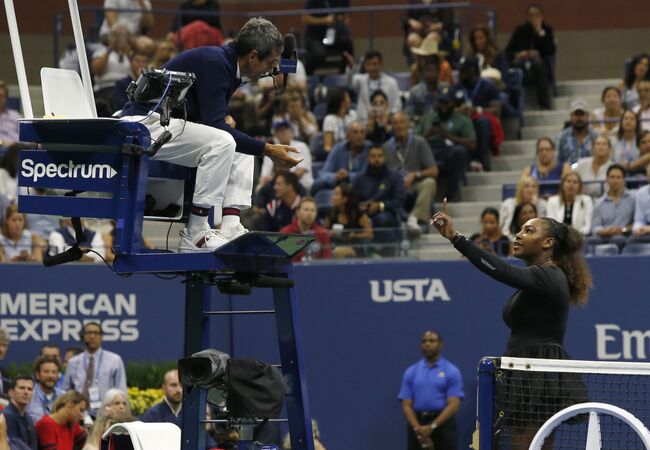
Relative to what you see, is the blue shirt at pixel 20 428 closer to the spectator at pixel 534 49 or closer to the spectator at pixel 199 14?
the spectator at pixel 199 14

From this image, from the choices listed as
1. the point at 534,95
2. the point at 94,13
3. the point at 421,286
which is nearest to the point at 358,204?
the point at 421,286

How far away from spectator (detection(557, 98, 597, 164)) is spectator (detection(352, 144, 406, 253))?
1.74m

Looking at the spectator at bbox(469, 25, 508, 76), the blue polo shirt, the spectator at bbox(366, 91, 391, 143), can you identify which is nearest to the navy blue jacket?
the blue polo shirt

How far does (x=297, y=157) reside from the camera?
16.6 meters

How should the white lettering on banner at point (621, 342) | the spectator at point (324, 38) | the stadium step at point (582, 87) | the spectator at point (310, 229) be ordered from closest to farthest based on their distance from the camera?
1. the white lettering on banner at point (621, 342)
2. the spectator at point (310, 229)
3. the stadium step at point (582, 87)
4. the spectator at point (324, 38)

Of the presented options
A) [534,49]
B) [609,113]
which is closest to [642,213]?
[609,113]

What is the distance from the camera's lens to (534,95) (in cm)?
1842

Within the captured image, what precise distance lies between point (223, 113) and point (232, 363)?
132 centimetres

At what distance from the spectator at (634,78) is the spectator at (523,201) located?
241cm

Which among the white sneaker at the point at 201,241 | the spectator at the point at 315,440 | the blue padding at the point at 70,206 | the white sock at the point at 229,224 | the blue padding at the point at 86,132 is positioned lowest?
the spectator at the point at 315,440

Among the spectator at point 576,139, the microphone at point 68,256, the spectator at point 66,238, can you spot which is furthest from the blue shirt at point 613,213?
the microphone at point 68,256

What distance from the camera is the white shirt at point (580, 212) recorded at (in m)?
14.3

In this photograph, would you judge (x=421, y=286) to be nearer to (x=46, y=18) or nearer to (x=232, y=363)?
(x=232, y=363)

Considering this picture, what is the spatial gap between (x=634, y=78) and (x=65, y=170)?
10375mm
